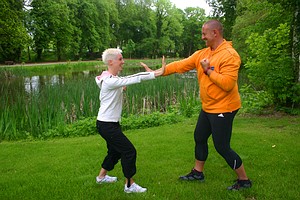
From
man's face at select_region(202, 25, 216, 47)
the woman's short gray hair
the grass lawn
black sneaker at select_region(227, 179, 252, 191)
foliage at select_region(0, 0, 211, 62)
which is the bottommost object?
the grass lawn

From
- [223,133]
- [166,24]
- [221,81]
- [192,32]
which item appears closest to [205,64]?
[221,81]

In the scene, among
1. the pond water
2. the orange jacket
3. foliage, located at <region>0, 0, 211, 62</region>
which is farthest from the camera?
foliage, located at <region>0, 0, 211, 62</region>

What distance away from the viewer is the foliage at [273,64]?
7.60 meters

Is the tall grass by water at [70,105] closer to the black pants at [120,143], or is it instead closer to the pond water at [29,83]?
the pond water at [29,83]

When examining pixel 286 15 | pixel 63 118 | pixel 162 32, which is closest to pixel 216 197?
pixel 63 118

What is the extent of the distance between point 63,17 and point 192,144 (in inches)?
1600

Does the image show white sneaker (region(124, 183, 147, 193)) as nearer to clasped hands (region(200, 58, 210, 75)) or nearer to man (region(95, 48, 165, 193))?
man (region(95, 48, 165, 193))

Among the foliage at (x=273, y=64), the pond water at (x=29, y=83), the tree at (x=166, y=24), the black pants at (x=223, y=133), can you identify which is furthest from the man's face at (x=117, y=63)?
the tree at (x=166, y=24)

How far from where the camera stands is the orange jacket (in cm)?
318

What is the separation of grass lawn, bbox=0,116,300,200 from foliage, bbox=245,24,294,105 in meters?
1.39

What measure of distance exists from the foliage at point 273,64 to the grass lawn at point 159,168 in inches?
54.9

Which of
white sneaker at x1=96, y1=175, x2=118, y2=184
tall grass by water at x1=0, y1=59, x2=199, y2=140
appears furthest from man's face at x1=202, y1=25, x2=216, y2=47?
tall grass by water at x1=0, y1=59, x2=199, y2=140

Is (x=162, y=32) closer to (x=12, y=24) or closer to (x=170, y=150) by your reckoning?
(x=12, y=24)

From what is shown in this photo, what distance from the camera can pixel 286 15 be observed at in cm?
811
